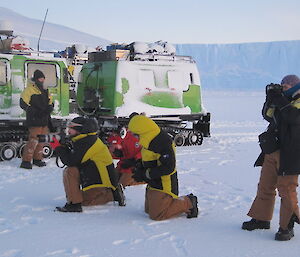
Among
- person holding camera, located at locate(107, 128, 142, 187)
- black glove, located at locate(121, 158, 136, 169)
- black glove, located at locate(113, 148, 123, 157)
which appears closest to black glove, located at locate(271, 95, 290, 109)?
black glove, located at locate(121, 158, 136, 169)

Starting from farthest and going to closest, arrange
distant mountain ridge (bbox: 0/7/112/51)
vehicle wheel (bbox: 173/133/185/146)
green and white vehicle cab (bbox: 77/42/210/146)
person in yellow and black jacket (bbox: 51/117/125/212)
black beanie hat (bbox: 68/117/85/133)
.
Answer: distant mountain ridge (bbox: 0/7/112/51)
vehicle wheel (bbox: 173/133/185/146)
green and white vehicle cab (bbox: 77/42/210/146)
black beanie hat (bbox: 68/117/85/133)
person in yellow and black jacket (bbox: 51/117/125/212)

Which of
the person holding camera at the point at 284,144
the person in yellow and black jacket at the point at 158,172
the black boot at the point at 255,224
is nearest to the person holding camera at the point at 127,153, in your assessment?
the person in yellow and black jacket at the point at 158,172

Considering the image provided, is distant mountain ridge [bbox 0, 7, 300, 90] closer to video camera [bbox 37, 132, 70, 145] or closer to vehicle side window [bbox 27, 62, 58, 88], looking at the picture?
vehicle side window [bbox 27, 62, 58, 88]

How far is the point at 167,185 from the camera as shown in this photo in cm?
509

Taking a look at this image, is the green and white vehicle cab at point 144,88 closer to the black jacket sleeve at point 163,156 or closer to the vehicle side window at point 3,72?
the vehicle side window at point 3,72

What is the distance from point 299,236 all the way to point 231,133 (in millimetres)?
10855

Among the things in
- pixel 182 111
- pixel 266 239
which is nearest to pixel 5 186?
pixel 266 239

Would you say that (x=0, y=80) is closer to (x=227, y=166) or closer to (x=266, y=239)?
(x=227, y=166)

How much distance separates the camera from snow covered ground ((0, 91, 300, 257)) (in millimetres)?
4168

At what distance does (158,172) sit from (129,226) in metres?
0.67

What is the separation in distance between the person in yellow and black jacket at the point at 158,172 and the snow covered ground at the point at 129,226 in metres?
0.14

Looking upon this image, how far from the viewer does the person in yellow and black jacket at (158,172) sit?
499 centimetres

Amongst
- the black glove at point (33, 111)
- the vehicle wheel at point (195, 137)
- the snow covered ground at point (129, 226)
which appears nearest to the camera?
the snow covered ground at point (129, 226)

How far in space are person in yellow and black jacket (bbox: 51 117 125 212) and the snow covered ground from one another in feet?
0.59
